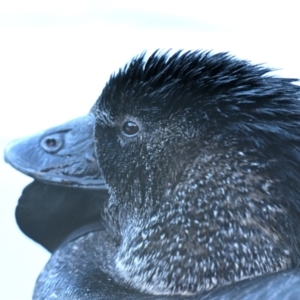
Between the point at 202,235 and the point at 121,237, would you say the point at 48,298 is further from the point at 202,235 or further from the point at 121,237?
the point at 202,235

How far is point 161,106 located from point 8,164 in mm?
433

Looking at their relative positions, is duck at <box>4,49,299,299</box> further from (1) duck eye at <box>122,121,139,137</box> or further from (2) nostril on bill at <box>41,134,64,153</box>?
(2) nostril on bill at <box>41,134,64,153</box>

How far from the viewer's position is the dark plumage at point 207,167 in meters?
1.28

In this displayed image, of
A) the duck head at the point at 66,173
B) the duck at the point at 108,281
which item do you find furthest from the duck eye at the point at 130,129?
the duck head at the point at 66,173

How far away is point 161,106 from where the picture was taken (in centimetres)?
135

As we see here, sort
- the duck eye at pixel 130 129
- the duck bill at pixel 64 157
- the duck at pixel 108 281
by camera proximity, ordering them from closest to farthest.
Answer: the duck at pixel 108 281
the duck eye at pixel 130 129
the duck bill at pixel 64 157

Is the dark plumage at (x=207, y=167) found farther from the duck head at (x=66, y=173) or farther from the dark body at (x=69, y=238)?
the duck head at (x=66, y=173)

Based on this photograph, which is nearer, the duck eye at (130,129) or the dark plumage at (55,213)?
the duck eye at (130,129)

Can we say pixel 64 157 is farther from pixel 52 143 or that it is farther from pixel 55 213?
pixel 55 213

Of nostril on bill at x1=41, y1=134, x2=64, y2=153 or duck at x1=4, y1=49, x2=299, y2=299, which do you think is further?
nostril on bill at x1=41, y1=134, x2=64, y2=153

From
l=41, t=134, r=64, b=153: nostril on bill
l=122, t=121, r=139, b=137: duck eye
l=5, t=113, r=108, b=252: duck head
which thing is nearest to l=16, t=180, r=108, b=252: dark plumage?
l=5, t=113, r=108, b=252: duck head

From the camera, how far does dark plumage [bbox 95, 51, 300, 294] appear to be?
1275mm

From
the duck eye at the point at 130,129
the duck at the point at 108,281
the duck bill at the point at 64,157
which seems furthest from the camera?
the duck bill at the point at 64,157

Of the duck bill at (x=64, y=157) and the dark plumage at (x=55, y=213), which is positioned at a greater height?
the duck bill at (x=64, y=157)
